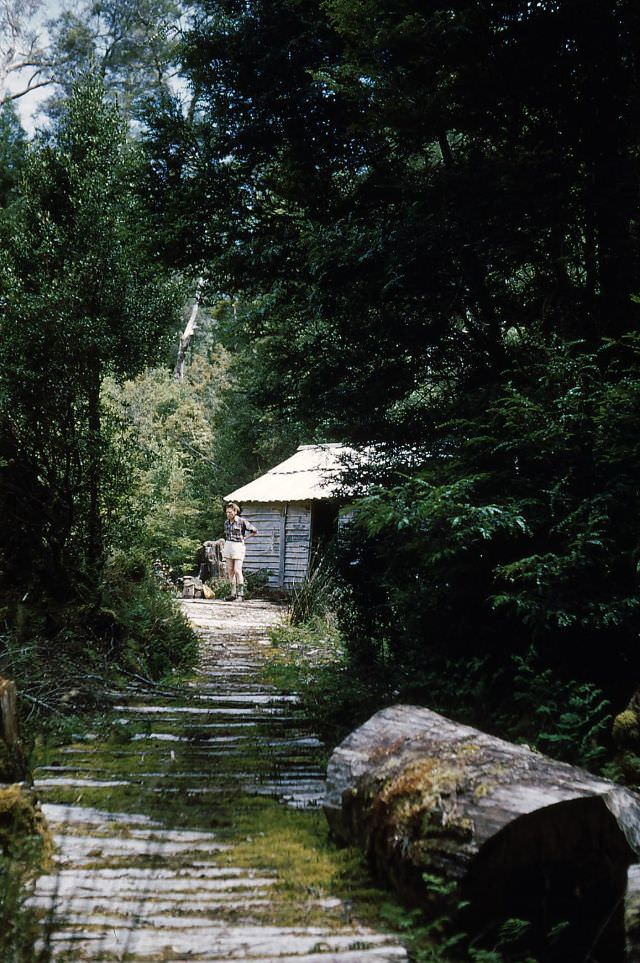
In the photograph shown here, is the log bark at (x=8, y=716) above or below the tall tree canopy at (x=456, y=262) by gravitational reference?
below

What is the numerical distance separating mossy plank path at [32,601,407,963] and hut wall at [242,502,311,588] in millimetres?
13085

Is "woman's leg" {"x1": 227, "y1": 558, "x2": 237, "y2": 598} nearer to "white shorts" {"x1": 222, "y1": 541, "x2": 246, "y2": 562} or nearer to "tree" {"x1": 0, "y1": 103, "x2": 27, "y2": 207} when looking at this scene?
"white shorts" {"x1": 222, "y1": 541, "x2": 246, "y2": 562}

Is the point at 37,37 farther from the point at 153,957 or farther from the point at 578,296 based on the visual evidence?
the point at 153,957

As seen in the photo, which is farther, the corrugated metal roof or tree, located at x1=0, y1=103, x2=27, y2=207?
the corrugated metal roof

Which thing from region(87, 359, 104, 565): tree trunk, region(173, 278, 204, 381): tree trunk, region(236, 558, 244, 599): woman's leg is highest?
region(173, 278, 204, 381): tree trunk

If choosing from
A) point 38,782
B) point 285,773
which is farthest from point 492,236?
point 38,782

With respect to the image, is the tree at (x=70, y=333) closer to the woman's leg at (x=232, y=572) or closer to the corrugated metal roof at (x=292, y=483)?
the woman's leg at (x=232, y=572)

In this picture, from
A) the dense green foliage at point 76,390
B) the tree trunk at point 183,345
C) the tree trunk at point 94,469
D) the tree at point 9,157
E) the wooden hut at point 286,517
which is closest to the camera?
the dense green foliage at point 76,390

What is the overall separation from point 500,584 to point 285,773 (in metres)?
2.21

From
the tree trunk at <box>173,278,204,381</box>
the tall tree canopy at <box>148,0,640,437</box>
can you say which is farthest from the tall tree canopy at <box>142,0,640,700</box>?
the tree trunk at <box>173,278,204,381</box>

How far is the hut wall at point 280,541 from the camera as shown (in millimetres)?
19484

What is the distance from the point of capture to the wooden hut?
757 inches

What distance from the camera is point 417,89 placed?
6.04 meters

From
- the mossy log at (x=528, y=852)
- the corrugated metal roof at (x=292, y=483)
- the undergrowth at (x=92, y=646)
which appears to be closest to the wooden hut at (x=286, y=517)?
the corrugated metal roof at (x=292, y=483)
